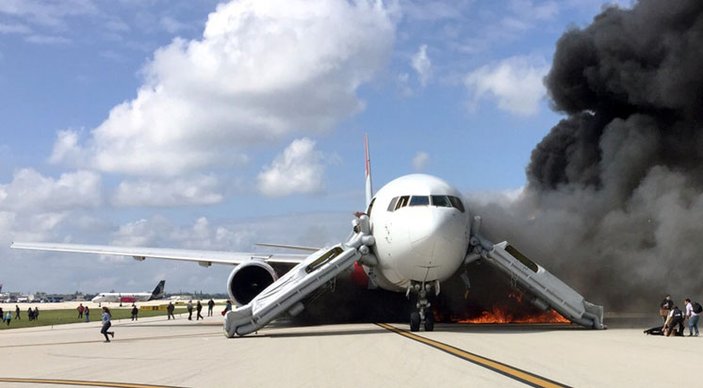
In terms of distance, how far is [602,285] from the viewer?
27.0m

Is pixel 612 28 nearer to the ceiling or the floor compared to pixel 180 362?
nearer to the ceiling

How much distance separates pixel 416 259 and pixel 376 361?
7.22 m

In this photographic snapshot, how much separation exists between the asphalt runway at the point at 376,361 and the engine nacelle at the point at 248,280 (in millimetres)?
6077

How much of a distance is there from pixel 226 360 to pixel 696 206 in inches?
687

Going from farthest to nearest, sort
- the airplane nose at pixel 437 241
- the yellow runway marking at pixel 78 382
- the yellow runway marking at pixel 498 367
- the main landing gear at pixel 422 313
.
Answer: the main landing gear at pixel 422 313
the airplane nose at pixel 437 241
the yellow runway marking at pixel 78 382
the yellow runway marking at pixel 498 367

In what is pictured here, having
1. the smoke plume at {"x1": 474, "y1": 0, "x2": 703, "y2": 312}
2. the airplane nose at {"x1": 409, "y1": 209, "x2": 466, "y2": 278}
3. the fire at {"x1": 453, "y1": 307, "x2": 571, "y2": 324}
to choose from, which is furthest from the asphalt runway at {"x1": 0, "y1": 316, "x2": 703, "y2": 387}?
the fire at {"x1": 453, "y1": 307, "x2": 571, "y2": 324}

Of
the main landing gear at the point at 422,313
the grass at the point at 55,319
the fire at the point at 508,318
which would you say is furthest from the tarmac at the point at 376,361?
the grass at the point at 55,319

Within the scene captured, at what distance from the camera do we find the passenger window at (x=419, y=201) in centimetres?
1967

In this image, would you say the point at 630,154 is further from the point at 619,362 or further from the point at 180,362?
the point at 180,362

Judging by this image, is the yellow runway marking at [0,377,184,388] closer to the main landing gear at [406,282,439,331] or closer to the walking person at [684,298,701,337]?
the main landing gear at [406,282,439,331]

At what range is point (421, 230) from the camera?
19.0 meters

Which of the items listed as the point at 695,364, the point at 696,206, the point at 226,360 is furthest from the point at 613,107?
the point at 226,360

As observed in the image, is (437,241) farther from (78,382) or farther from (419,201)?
(78,382)

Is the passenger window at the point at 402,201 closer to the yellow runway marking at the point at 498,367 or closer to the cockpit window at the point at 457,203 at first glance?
the cockpit window at the point at 457,203
